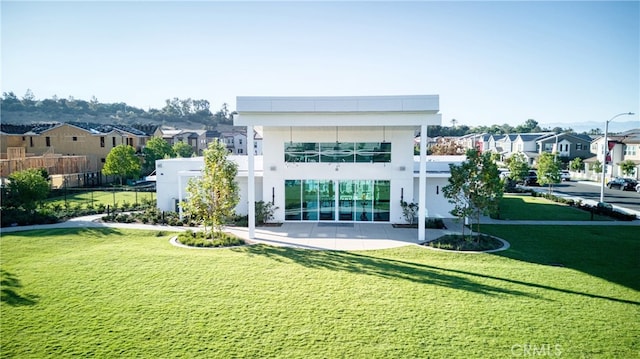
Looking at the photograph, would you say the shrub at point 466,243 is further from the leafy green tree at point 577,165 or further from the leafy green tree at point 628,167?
the leafy green tree at point 577,165

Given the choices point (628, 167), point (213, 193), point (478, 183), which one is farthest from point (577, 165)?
point (213, 193)

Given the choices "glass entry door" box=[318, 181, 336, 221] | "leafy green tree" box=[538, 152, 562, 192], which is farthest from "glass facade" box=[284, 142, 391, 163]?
"leafy green tree" box=[538, 152, 562, 192]

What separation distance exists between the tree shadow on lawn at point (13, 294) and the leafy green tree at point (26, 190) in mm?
11527

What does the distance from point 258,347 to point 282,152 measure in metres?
15.1

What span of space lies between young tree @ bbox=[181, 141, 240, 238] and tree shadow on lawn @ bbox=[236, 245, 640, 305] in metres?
2.11

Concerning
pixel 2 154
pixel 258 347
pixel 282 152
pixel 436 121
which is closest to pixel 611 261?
pixel 436 121

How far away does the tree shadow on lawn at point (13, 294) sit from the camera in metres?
10.4

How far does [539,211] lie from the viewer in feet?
85.5

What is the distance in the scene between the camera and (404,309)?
33.4ft

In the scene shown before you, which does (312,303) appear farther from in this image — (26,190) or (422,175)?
(26,190)

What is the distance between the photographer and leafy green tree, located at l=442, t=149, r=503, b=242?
664 inches

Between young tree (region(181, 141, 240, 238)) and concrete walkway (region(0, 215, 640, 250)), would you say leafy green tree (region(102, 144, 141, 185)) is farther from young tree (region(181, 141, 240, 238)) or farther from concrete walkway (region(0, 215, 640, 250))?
young tree (region(181, 141, 240, 238))

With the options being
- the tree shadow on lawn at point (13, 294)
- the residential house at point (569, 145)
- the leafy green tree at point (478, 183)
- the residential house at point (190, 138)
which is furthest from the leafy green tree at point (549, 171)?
the residential house at point (190, 138)

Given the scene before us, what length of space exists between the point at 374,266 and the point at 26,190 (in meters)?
19.6
